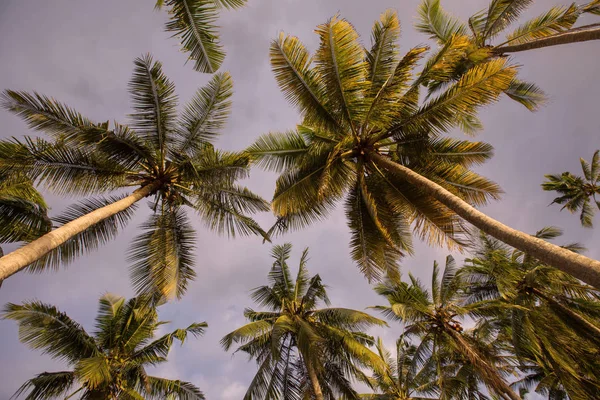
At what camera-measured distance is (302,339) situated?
35.8 feet

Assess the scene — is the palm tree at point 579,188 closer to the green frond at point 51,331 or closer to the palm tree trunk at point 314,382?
the palm tree trunk at point 314,382

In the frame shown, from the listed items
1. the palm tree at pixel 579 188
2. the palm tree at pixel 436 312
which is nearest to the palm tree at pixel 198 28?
the palm tree at pixel 436 312

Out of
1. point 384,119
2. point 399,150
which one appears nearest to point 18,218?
point 384,119

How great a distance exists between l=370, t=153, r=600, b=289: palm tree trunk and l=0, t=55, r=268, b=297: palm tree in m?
5.15

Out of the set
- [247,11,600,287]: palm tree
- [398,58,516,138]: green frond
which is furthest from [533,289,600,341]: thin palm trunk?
[398,58,516,138]: green frond

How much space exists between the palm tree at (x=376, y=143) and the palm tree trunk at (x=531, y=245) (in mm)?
67

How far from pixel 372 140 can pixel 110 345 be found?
12.1m

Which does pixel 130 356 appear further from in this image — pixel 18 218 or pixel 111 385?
pixel 18 218

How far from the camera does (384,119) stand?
841cm

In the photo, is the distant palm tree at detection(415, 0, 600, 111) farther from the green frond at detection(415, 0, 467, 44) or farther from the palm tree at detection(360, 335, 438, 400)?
the palm tree at detection(360, 335, 438, 400)

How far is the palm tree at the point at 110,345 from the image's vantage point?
1014 centimetres

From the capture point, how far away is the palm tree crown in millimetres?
8086

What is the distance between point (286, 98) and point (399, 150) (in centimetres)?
367

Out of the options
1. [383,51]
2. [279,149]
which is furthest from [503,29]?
Result: [279,149]
